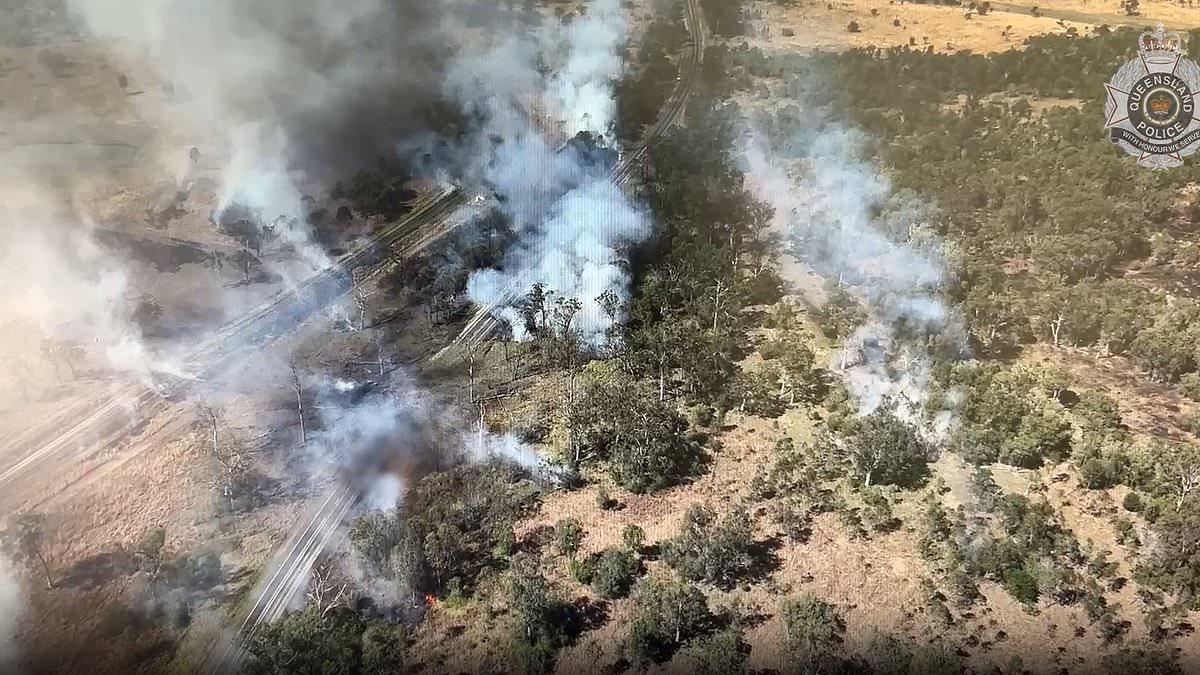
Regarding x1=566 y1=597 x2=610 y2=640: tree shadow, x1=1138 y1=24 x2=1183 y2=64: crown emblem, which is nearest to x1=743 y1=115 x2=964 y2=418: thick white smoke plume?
x1=566 y1=597 x2=610 y2=640: tree shadow

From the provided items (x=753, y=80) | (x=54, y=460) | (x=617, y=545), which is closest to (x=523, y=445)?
(x=617, y=545)

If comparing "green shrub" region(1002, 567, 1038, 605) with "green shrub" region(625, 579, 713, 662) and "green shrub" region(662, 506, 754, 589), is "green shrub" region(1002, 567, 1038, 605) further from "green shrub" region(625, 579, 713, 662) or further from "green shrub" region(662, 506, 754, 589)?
"green shrub" region(625, 579, 713, 662)

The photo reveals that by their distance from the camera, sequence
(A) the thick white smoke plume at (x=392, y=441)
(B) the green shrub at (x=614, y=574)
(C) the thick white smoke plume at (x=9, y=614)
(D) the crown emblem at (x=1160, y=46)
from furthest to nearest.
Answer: (D) the crown emblem at (x=1160, y=46)
(A) the thick white smoke plume at (x=392, y=441)
(B) the green shrub at (x=614, y=574)
(C) the thick white smoke plume at (x=9, y=614)

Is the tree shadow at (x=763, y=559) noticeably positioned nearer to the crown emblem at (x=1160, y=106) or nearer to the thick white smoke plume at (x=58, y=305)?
the thick white smoke plume at (x=58, y=305)

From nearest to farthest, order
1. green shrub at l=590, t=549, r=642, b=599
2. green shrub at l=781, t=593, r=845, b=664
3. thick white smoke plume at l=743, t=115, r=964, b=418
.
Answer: green shrub at l=781, t=593, r=845, b=664
green shrub at l=590, t=549, r=642, b=599
thick white smoke plume at l=743, t=115, r=964, b=418

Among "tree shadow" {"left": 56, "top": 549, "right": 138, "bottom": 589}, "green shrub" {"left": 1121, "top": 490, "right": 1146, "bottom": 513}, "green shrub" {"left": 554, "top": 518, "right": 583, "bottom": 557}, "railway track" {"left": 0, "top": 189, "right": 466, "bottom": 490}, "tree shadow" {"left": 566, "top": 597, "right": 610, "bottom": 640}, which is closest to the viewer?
"tree shadow" {"left": 566, "top": 597, "right": 610, "bottom": 640}

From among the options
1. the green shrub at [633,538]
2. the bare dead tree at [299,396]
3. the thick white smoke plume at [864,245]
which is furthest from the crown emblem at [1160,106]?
the bare dead tree at [299,396]

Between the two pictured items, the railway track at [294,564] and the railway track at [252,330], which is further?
the railway track at [252,330]
